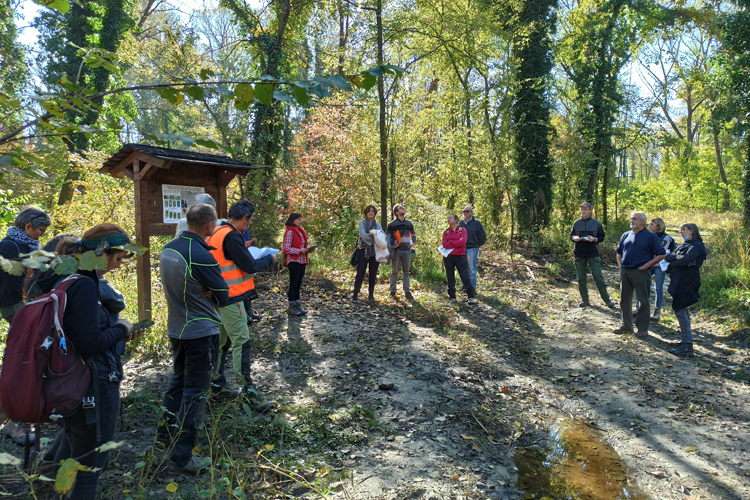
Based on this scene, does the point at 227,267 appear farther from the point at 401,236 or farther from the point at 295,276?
the point at 401,236

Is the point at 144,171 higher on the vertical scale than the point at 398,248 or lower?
higher

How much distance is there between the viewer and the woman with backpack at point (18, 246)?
3.99 m

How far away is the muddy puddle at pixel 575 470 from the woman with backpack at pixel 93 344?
3.10 meters

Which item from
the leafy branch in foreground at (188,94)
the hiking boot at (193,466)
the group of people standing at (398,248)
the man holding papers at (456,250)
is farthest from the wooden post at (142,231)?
the man holding papers at (456,250)

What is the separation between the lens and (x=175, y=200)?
6.81m

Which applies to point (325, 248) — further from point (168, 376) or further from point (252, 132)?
point (168, 376)

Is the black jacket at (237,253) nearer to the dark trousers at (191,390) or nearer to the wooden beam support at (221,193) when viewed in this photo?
the dark trousers at (191,390)

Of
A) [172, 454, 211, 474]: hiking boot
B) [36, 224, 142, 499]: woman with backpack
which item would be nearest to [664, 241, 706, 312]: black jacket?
[172, 454, 211, 474]: hiking boot

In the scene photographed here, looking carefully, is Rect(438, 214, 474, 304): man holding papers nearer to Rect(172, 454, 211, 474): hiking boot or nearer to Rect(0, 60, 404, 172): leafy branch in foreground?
Rect(172, 454, 211, 474): hiking boot

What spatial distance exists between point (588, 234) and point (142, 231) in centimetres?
823

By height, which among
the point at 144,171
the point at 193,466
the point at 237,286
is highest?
the point at 144,171

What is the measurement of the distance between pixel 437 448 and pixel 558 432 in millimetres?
1379

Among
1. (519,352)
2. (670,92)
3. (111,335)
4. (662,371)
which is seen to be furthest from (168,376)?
(670,92)

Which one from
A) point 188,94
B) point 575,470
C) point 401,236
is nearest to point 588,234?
point 401,236
